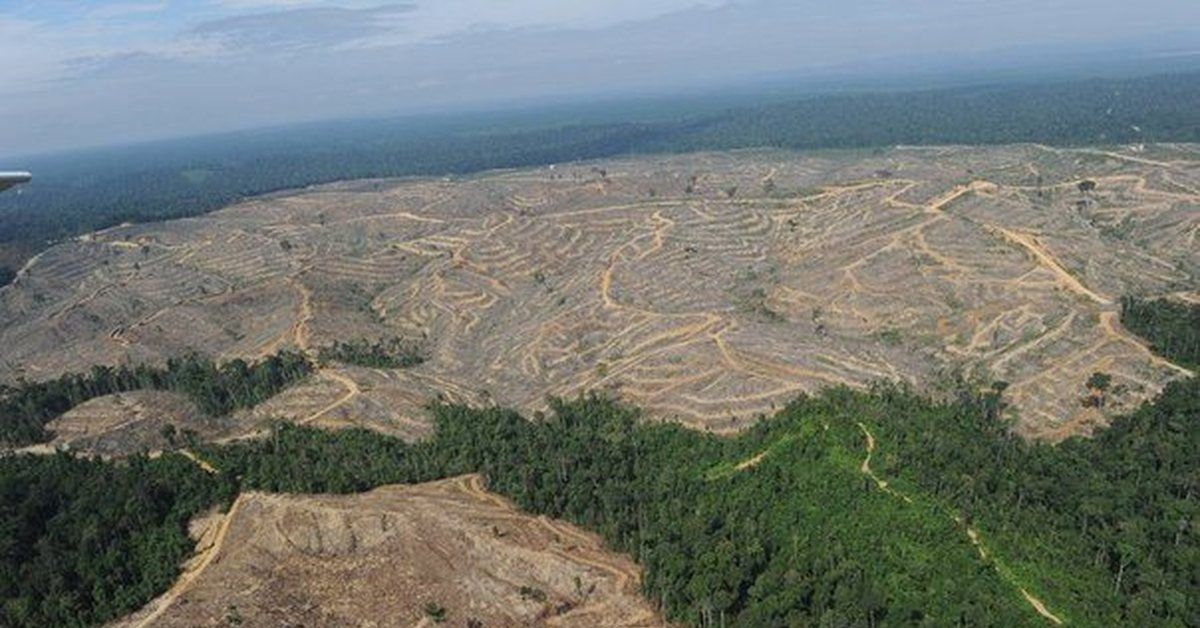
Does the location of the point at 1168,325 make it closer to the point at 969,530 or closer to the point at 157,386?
the point at 969,530

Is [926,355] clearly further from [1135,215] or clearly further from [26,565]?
[26,565]

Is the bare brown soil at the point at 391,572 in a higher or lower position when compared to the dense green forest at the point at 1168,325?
lower

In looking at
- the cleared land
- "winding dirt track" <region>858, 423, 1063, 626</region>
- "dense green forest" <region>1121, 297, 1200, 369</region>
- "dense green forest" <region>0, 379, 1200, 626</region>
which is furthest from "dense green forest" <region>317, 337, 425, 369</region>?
"dense green forest" <region>1121, 297, 1200, 369</region>

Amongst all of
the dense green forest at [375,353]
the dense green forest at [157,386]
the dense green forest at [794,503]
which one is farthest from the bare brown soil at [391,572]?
the dense green forest at [375,353]

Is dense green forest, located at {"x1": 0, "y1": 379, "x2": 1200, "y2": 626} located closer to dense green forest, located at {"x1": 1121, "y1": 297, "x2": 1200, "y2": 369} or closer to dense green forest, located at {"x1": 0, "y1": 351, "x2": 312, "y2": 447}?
dense green forest, located at {"x1": 1121, "y1": 297, "x2": 1200, "y2": 369}

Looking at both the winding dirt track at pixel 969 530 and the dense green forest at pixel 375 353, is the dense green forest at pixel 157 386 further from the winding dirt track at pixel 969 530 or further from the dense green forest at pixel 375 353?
the winding dirt track at pixel 969 530
